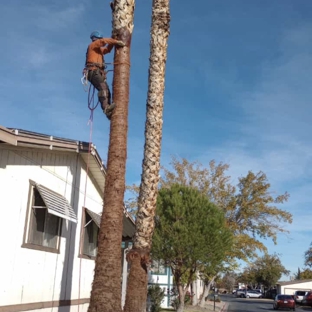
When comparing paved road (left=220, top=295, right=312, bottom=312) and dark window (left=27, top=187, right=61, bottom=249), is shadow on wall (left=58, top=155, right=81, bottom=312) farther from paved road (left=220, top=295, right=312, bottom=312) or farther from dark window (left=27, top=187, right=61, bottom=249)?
paved road (left=220, top=295, right=312, bottom=312)

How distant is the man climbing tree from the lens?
28.2 feet

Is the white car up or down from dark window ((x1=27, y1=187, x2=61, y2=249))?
down

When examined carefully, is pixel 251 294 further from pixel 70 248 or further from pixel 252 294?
pixel 70 248

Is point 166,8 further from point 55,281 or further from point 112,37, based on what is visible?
point 55,281

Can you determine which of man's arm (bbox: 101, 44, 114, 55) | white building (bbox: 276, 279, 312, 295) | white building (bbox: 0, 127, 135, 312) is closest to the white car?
white building (bbox: 276, 279, 312, 295)

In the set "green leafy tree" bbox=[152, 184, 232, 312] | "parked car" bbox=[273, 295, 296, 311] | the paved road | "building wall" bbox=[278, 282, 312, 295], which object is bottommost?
the paved road

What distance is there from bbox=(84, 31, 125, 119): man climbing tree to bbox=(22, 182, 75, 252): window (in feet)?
7.41

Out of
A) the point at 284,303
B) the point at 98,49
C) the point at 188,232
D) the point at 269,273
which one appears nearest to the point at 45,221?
the point at 98,49

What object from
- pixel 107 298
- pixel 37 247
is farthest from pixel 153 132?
pixel 107 298

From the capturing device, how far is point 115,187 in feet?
25.9

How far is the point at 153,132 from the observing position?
1016cm

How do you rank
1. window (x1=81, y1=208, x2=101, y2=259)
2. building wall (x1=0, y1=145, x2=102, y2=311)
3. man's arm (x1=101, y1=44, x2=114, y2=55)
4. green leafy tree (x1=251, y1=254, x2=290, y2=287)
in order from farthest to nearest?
1. green leafy tree (x1=251, y1=254, x2=290, y2=287)
2. window (x1=81, y1=208, x2=101, y2=259)
3. man's arm (x1=101, y1=44, x2=114, y2=55)
4. building wall (x1=0, y1=145, x2=102, y2=311)

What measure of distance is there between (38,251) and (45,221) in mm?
705

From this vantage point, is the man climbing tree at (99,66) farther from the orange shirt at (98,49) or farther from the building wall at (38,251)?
the building wall at (38,251)
